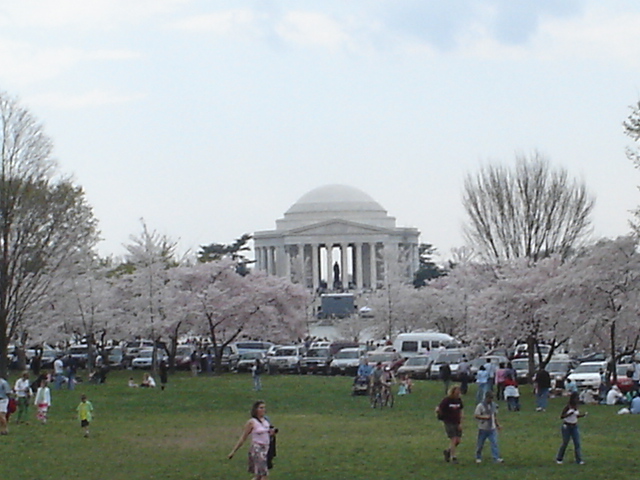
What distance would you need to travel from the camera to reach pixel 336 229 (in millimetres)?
155250

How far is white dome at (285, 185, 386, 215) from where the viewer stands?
165m

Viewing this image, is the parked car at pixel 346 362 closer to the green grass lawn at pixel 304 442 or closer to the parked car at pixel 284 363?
the parked car at pixel 284 363

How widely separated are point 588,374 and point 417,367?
10.6m

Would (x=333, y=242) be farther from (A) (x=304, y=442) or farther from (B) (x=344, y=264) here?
(A) (x=304, y=442)

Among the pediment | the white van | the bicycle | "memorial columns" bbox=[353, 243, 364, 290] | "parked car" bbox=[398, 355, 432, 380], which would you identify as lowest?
the bicycle

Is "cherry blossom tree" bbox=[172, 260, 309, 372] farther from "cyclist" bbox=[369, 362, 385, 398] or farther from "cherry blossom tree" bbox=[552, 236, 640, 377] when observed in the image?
"cyclist" bbox=[369, 362, 385, 398]

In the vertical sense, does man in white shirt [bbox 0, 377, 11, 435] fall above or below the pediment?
below

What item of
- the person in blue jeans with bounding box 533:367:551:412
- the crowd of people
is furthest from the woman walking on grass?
the person in blue jeans with bounding box 533:367:551:412

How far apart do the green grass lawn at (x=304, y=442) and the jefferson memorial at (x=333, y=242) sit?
110 meters

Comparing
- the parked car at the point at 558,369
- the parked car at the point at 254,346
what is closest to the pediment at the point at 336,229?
the parked car at the point at 254,346

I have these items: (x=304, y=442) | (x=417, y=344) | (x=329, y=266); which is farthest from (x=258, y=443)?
(x=329, y=266)

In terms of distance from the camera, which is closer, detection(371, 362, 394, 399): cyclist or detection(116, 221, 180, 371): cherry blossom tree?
detection(371, 362, 394, 399): cyclist

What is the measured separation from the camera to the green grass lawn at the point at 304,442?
71.4 ft

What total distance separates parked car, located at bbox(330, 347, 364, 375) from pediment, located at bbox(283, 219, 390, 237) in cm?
9517
